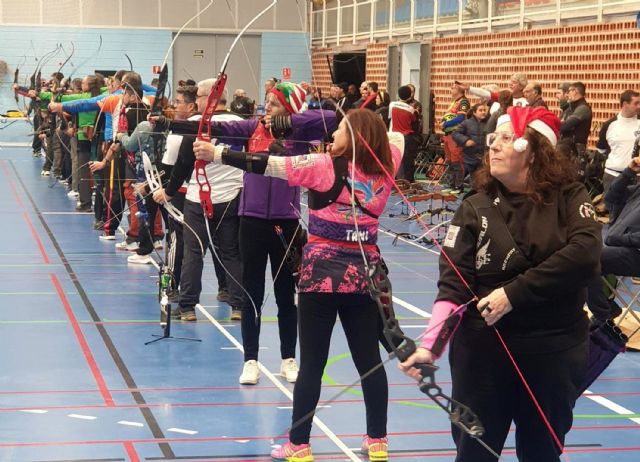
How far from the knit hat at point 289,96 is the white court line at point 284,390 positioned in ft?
4.77

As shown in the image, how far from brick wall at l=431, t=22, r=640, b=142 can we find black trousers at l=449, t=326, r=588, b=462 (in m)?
10.2

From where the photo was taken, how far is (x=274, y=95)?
17.3ft

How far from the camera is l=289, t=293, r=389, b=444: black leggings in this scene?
418cm

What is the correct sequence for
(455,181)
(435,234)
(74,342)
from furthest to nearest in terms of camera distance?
(455,181), (435,234), (74,342)

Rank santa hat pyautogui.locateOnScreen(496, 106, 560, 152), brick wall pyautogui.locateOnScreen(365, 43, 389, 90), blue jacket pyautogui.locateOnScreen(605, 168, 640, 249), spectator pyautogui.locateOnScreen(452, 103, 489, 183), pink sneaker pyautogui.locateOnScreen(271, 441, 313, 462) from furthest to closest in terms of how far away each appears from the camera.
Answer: brick wall pyautogui.locateOnScreen(365, 43, 389, 90) < spectator pyautogui.locateOnScreen(452, 103, 489, 183) < blue jacket pyautogui.locateOnScreen(605, 168, 640, 249) < pink sneaker pyautogui.locateOnScreen(271, 441, 313, 462) < santa hat pyautogui.locateOnScreen(496, 106, 560, 152)

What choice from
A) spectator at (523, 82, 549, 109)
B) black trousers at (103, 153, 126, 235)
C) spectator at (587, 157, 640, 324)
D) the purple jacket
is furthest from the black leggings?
spectator at (523, 82, 549, 109)

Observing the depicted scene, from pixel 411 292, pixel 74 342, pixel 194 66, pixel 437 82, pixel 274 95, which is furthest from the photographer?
pixel 194 66

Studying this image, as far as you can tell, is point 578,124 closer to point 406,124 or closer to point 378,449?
point 406,124

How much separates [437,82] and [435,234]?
835 centimetres

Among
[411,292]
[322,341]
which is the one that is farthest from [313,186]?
[411,292]

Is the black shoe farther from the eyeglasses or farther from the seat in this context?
the eyeglasses

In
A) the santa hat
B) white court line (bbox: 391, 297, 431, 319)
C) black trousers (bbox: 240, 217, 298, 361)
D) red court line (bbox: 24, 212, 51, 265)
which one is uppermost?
the santa hat

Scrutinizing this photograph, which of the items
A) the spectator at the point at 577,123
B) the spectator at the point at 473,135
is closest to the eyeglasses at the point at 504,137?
the spectator at the point at 577,123

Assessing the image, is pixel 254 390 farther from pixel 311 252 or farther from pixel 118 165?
pixel 118 165
